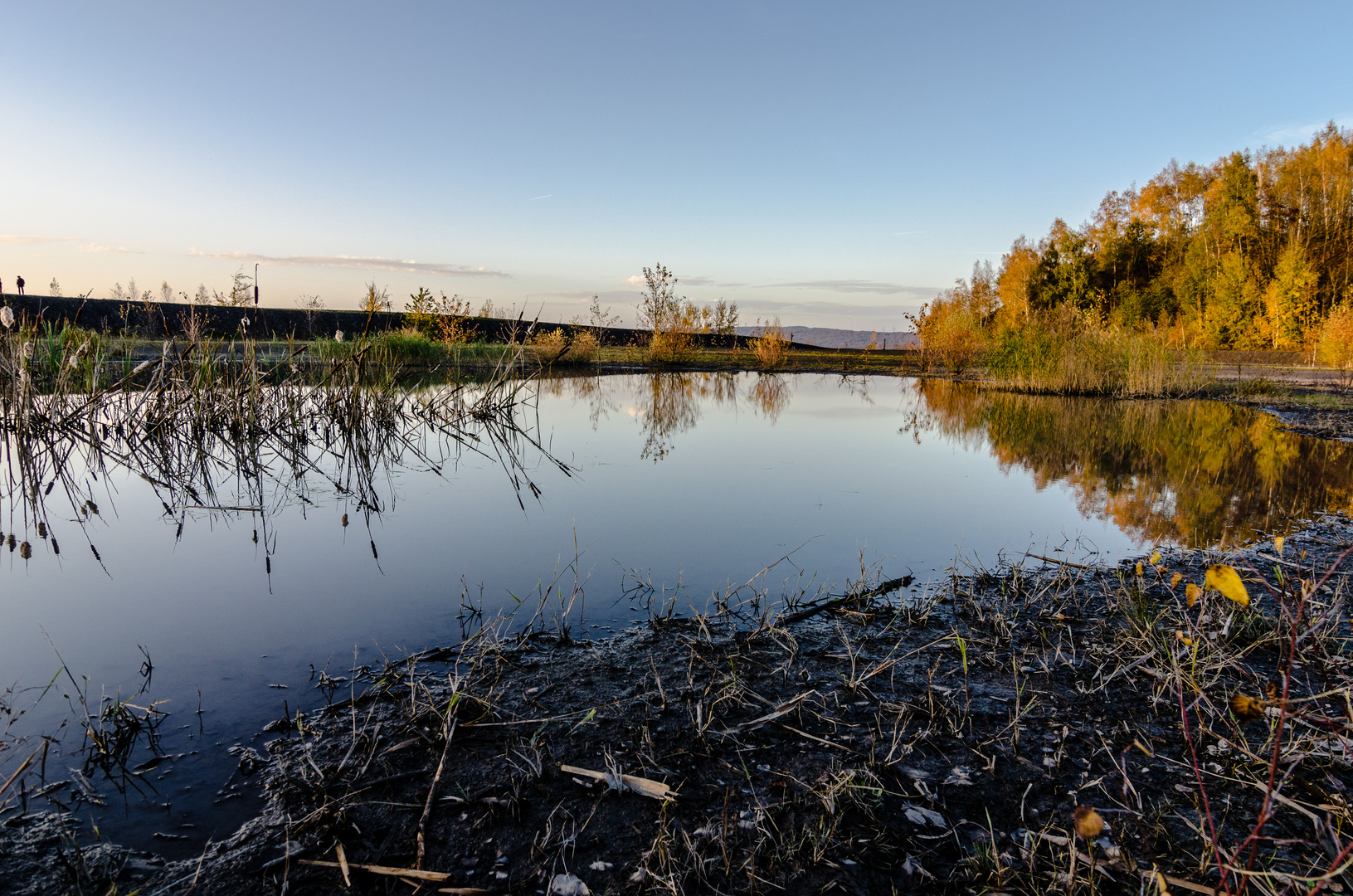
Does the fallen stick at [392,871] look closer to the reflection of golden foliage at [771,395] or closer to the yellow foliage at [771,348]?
the reflection of golden foliage at [771,395]

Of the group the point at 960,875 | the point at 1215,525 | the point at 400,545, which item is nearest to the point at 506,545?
the point at 400,545

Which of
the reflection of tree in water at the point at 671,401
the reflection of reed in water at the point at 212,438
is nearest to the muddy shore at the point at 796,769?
the reflection of reed in water at the point at 212,438

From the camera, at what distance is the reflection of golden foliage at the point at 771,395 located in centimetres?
1087

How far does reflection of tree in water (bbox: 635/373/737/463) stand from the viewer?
7688 millimetres

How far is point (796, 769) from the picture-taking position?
1765 mm

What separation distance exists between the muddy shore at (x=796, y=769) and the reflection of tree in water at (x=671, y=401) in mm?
4168

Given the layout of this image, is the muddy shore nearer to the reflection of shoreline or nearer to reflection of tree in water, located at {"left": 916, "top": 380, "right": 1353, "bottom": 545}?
reflection of tree in water, located at {"left": 916, "top": 380, "right": 1353, "bottom": 545}

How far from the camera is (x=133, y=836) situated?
1507 mm

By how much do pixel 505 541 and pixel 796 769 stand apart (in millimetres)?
2440

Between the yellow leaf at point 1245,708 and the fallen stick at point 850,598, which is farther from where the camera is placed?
the fallen stick at point 850,598

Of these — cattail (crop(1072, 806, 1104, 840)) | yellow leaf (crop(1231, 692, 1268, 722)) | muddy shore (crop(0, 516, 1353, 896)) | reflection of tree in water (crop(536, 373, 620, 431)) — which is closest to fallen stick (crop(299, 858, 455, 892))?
muddy shore (crop(0, 516, 1353, 896))

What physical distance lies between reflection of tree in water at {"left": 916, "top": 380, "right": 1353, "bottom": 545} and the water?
4 centimetres

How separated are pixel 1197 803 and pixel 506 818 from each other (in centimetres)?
163

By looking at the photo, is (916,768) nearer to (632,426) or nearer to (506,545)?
(506,545)
